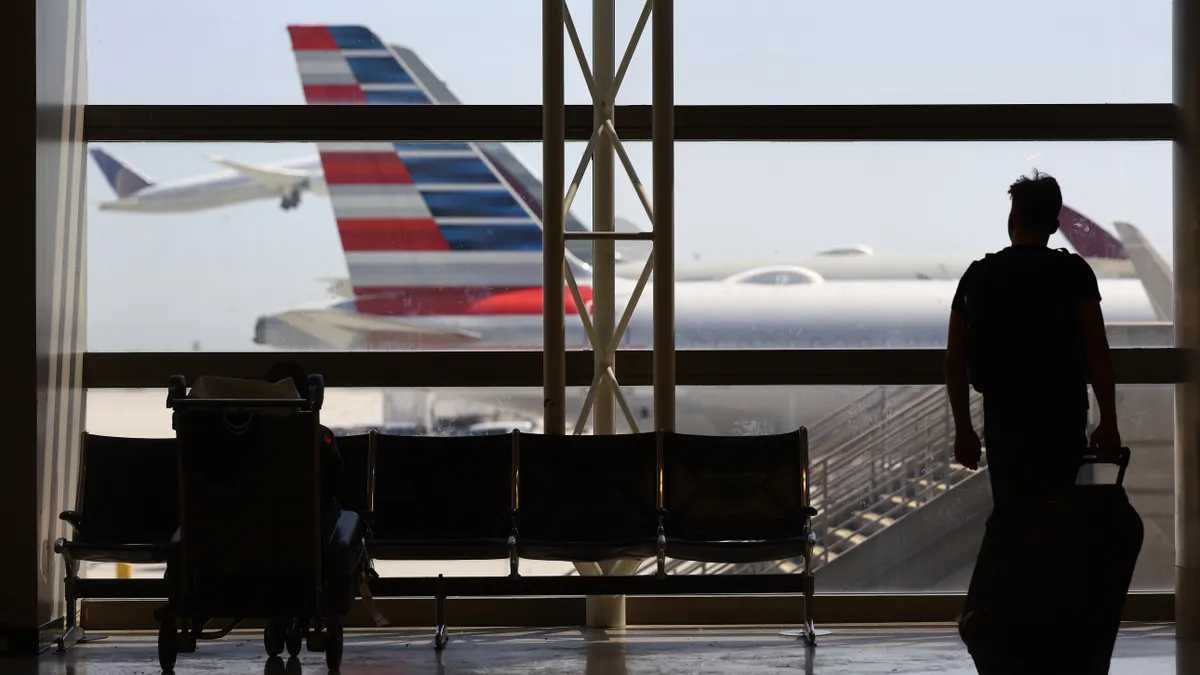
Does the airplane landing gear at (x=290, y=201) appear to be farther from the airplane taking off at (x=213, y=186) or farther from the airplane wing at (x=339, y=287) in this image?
the airplane wing at (x=339, y=287)

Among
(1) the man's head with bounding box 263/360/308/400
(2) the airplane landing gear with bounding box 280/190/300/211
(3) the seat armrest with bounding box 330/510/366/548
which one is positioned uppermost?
(2) the airplane landing gear with bounding box 280/190/300/211

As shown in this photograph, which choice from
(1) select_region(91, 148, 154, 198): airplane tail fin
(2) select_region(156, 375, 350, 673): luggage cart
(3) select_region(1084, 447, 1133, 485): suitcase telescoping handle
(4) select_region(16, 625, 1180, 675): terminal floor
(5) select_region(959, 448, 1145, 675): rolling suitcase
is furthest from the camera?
(1) select_region(91, 148, 154, 198): airplane tail fin

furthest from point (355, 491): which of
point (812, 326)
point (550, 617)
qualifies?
point (812, 326)

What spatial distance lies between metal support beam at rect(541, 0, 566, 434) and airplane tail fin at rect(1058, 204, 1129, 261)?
2.95 meters

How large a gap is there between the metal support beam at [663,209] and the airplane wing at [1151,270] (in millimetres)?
2662

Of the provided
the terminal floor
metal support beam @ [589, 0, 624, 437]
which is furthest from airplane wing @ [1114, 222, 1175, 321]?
metal support beam @ [589, 0, 624, 437]

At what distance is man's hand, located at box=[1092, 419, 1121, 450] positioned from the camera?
11.6ft

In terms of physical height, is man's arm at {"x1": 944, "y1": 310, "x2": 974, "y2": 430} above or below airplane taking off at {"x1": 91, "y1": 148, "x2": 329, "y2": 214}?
below

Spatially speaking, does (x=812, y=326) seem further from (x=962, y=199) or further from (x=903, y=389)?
(x=962, y=199)

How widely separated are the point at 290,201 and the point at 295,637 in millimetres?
2633

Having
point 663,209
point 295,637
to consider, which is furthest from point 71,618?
point 663,209

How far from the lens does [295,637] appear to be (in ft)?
18.5

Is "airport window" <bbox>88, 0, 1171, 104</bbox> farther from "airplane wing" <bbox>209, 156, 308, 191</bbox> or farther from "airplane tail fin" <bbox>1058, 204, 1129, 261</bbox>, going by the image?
"airplane tail fin" <bbox>1058, 204, 1129, 261</bbox>

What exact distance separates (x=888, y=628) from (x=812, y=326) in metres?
1.74
